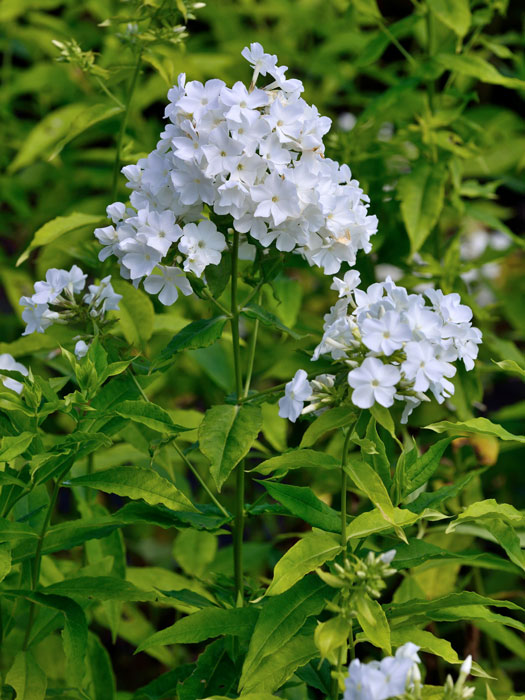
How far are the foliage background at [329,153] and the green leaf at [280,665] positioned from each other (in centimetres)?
48

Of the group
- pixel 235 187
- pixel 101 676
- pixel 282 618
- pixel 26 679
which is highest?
pixel 235 187

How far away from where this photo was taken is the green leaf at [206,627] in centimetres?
149

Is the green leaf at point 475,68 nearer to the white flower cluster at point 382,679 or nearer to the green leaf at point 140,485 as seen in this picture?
the green leaf at point 140,485

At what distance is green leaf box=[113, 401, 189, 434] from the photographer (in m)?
1.54

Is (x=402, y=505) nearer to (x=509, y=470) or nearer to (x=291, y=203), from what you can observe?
(x=291, y=203)

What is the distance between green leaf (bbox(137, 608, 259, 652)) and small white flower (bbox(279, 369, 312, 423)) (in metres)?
0.40

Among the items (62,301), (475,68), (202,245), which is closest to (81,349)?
(62,301)

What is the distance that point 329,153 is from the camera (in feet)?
8.55

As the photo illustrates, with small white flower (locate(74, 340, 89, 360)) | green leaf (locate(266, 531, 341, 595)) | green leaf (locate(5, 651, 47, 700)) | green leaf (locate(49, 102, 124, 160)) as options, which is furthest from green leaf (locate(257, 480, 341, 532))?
green leaf (locate(49, 102, 124, 160))

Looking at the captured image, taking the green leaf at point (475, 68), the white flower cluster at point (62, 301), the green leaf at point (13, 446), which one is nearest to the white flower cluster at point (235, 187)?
the white flower cluster at point (62, 301)

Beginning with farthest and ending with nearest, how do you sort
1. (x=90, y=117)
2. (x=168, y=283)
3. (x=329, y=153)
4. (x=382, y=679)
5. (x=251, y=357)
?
(x=329, y=153), (x=90, y=117), (x=251, y=357), (x=168, y=283), (x=382, y=679)

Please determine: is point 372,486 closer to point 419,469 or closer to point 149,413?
point 419,469

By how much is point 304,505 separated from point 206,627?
28 centimetres

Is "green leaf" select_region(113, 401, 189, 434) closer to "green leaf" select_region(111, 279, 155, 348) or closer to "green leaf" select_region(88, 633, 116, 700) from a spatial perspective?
"green leaf" select_region(111, 279, 155, 348)
